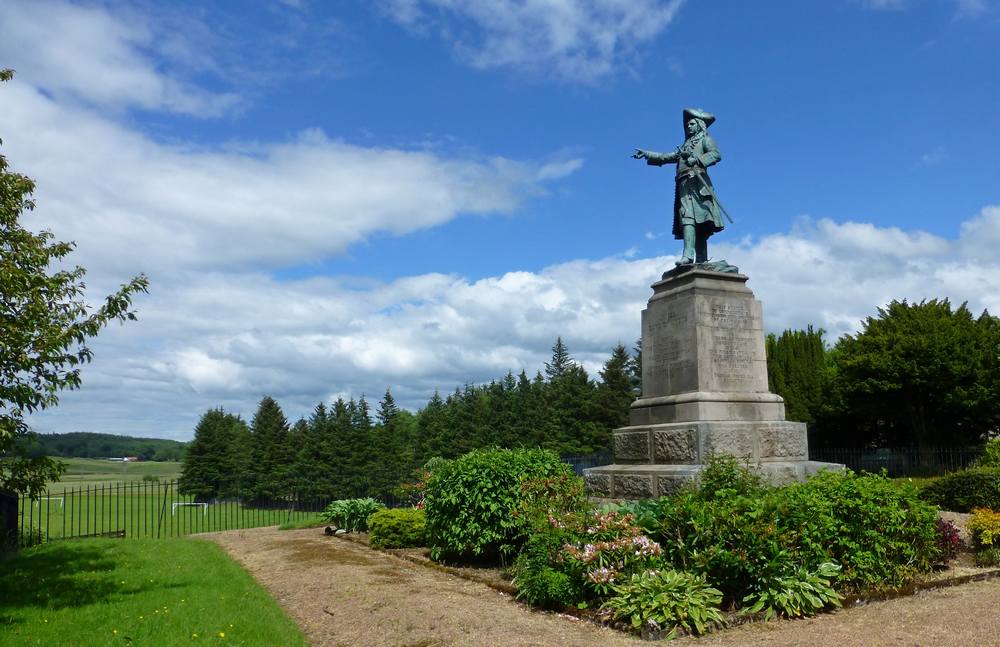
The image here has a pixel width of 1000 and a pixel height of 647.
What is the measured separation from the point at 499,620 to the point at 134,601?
4056 millimetres

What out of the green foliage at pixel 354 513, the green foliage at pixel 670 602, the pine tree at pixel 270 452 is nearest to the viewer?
the green foliage at pixel 670 602

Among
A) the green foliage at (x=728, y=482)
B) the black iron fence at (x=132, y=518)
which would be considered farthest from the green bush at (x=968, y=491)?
the black iron fence at (x=132, y=518)

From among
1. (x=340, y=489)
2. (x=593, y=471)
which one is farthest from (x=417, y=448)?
(x=593, y=471)

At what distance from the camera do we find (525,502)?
30.7ft

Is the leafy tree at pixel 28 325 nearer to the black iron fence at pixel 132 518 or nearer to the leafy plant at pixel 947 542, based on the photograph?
the black iron fence at pixel 132 518

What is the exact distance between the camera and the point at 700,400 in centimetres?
Answer: 1031

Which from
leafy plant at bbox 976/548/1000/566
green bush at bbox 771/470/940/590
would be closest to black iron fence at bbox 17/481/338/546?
green bush at bbox 771/470/940/590

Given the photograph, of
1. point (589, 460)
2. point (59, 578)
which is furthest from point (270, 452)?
point (59, 578)

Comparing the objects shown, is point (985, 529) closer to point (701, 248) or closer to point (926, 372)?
point (701, 248)

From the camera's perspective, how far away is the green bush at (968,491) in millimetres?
14242

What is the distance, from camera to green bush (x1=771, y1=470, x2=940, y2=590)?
285 inches

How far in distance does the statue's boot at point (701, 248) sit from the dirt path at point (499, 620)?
5.92 m

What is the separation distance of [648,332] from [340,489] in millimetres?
28749

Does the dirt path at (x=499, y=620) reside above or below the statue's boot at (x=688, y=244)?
below
